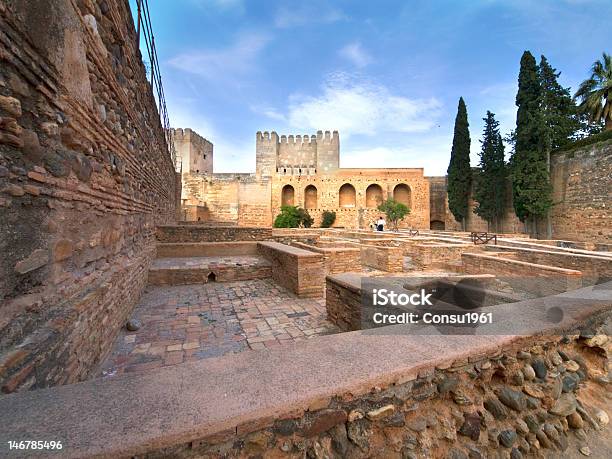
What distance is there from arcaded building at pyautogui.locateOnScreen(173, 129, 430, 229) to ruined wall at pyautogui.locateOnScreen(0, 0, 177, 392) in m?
26.5

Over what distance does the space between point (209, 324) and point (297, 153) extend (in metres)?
34.3

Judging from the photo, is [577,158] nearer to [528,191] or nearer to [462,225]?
[528,191]

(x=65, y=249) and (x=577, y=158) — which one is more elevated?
(x=577, y=158)

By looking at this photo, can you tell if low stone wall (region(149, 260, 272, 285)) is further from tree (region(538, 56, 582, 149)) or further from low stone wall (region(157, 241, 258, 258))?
tree (region(538, 56, 582, 149))

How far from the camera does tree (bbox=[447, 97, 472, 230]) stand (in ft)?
79.6

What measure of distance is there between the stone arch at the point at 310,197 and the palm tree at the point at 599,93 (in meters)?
23.3

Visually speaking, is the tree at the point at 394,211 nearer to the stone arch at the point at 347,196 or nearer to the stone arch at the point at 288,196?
the stone arch at the point at 347,196

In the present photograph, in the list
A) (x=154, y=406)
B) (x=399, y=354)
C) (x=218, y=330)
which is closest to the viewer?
(x=154, y=406)

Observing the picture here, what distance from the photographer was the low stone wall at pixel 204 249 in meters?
7.99

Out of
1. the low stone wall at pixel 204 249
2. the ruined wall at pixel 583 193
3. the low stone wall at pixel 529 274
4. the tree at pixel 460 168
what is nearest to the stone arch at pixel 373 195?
the tree at pixel 460 168

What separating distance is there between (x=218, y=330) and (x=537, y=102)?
23077 mm

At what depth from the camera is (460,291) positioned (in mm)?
5035

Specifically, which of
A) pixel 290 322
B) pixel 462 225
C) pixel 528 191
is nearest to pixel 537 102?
pixel 528 191

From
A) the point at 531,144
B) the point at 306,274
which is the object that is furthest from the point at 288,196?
the point at 306,274
